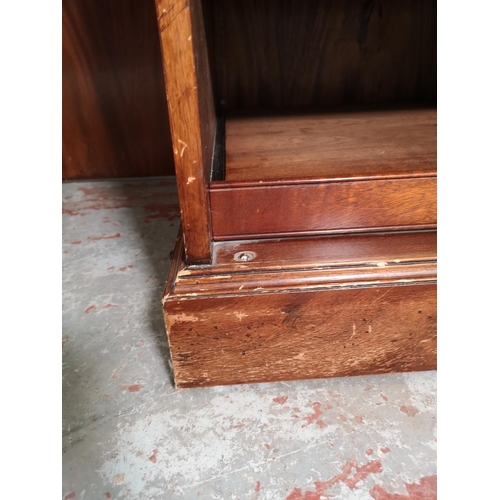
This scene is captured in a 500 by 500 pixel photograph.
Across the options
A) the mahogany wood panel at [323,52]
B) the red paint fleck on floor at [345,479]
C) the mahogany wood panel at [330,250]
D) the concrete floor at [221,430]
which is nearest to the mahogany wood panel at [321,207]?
the mahogany wood panel at [330,250]

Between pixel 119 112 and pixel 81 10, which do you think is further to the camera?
pixel 119 112

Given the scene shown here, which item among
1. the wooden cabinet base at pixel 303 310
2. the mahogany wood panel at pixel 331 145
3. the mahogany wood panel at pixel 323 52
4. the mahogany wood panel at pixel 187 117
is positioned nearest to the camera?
the mahogany wood panel at pixel 187 117

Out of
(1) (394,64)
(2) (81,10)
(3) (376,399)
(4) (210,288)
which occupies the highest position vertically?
(2) (81,10)

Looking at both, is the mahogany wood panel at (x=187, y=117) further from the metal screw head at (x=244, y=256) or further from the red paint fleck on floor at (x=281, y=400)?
the red paint fleck on floor at (x=281, y=400)

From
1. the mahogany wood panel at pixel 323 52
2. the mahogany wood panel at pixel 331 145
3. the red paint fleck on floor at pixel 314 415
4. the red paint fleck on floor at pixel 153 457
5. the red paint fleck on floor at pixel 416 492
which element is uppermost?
the mahogany wood panel at pixel 323 52

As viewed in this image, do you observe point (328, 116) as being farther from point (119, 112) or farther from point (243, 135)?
point (119, 112)

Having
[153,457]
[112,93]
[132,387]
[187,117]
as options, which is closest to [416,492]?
[153,457]

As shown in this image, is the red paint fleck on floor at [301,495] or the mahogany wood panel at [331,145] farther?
the mahogany wood panel at [331,145]

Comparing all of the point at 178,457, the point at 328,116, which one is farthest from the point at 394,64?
the point at 178,457

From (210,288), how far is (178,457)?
0.83 ft

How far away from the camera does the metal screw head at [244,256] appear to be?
2.49ft

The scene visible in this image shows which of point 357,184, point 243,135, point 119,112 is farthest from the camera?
point 119,112

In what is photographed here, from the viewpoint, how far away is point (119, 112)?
1.47 m

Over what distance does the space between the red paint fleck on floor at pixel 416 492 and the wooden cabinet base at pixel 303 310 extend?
8.0 inches
